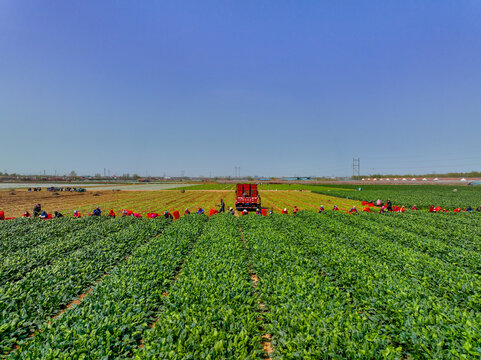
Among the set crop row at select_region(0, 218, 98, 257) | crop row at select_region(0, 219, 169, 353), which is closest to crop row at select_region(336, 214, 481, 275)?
crop row at select_region(0, 219, 169, 353)

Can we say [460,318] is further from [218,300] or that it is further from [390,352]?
[218,300]

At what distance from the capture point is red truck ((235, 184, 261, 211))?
34.7 m

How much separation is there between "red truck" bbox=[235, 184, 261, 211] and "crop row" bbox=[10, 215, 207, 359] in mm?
23224

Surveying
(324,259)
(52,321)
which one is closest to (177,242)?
(52,321)

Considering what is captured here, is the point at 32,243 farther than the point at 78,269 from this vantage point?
Yes

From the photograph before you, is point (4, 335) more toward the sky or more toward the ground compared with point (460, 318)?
more toward the ground

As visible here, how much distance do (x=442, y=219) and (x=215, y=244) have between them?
24598mm

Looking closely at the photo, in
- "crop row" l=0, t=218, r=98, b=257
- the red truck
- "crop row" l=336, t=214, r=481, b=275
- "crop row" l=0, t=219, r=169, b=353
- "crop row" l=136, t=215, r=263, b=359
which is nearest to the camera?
"crop row" l=136, t=215, r=263, b=359

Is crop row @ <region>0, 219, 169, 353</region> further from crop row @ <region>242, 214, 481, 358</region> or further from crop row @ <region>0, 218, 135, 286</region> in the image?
crop row @ <region>242, 214, 481, 358</region>

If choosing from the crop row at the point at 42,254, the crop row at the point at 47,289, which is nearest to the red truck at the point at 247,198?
the crop row at the point at 42,254

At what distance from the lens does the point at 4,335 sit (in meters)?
6.82

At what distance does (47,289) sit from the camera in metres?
9.37

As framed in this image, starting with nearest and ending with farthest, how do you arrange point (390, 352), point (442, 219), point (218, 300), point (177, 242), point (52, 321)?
point (390, 352) → point (52, 321) → point (218, 300) → point (177, 242) → point (442, 219)

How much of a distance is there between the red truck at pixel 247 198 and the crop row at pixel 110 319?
914 inches
